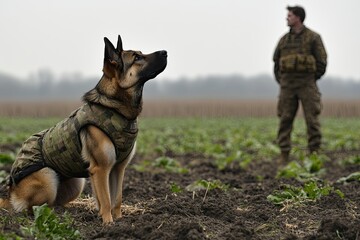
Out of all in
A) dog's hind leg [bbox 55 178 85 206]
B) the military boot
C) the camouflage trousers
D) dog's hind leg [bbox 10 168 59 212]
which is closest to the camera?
dog's hind leg [bbox 10 168 59 212]

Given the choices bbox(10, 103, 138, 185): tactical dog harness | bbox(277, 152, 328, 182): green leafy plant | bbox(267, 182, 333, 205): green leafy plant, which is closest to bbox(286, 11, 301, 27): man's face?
bbox(277, 152, 328, 182): green leafy plant

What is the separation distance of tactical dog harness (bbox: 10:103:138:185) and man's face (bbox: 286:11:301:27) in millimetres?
6495

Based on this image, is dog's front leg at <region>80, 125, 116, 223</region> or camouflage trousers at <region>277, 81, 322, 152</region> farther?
camouflage trousers at <region>277, 81, 322, 152</region>

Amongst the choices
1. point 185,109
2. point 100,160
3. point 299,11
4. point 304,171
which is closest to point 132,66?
point 100,160

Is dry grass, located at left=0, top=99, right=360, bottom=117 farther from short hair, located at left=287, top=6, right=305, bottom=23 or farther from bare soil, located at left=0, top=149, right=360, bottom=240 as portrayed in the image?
bare soil, located at left=0, top=149, right=360, bottom=240

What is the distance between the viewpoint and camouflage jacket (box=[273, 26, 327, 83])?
35.1 ft

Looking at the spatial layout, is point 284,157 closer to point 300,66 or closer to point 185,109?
point 300,66

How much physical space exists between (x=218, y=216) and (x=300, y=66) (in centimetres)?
604

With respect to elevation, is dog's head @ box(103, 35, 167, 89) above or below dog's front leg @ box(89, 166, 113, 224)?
above


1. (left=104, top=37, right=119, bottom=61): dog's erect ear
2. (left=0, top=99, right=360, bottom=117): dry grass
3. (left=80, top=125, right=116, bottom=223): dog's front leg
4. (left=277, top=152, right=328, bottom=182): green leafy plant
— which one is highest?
(left=104, top=37, right=119, bottom=61): dog's erect ear

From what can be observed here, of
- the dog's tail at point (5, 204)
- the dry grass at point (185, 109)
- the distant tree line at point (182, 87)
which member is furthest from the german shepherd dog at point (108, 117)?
the distant tree line at point (182, 87)

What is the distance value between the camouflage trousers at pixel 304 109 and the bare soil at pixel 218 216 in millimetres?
3334

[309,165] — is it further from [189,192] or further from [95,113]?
[95,113]

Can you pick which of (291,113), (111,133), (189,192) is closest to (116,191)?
(111,133)
